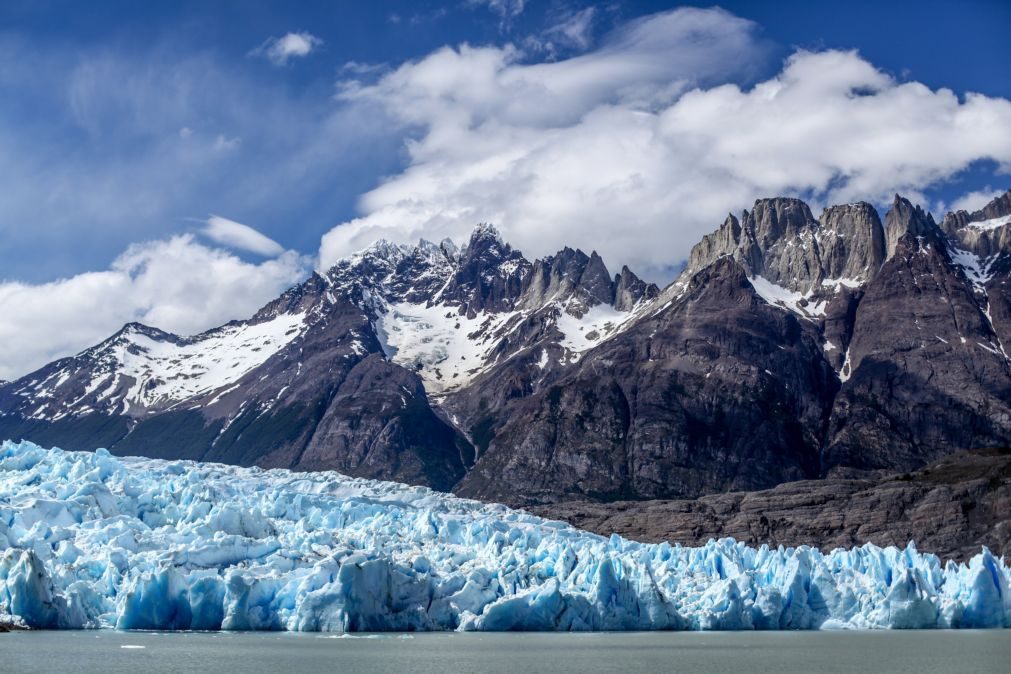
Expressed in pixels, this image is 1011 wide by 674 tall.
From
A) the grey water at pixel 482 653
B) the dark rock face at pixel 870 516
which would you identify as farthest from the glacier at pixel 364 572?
the dark rock face at pixel 870 516

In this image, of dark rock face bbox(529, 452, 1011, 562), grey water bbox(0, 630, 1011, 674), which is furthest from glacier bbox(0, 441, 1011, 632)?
dark rock face bbox(529, 452, 1011, 562)

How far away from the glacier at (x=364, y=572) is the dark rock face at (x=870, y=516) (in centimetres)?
→ 6356

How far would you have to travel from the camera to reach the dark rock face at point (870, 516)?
161500mm

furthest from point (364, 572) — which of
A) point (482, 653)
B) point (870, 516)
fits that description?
point (870, 516)

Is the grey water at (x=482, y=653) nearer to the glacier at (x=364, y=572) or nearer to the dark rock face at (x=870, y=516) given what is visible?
the glacier at (x=364, y=572)

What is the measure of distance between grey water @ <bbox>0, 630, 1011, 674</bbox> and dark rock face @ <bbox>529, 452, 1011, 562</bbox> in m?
85.3

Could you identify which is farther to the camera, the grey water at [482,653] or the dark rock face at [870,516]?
the dark rock face at [870,516]

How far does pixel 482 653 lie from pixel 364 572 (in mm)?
11540

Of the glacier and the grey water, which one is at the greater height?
the glacier

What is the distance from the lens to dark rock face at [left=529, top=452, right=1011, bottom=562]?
161500 mm

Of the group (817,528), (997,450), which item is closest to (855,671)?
(817,528)

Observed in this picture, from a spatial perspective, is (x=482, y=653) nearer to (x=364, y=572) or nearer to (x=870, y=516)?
(x=364, y=572)

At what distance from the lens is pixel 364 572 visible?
243ft

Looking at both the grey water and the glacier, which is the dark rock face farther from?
the grey water
